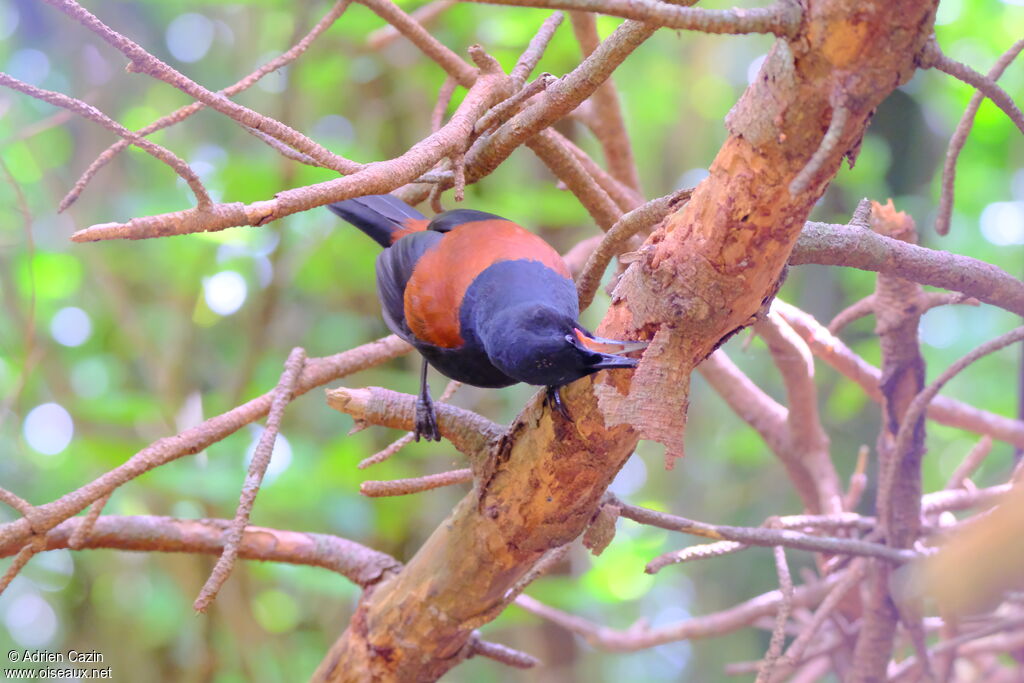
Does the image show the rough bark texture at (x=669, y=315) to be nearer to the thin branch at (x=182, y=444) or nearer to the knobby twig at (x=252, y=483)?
the knobby twig at (x=252, y=483)

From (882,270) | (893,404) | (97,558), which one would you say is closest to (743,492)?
(893,404)

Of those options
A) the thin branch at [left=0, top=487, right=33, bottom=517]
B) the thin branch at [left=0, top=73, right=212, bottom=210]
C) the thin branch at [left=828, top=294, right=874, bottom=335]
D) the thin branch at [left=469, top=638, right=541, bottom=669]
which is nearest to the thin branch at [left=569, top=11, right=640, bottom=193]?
the thin branch at [left=828, top=294, right=874, bottom=335]

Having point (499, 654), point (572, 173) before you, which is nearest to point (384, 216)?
point (572, 173)

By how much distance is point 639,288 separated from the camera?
47.5 inches

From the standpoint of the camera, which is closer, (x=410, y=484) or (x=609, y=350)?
(x=609, y=350)

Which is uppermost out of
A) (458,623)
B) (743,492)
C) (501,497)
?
(743,492)

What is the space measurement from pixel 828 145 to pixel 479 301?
3.62ft

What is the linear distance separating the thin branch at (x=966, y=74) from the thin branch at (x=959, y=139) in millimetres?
384

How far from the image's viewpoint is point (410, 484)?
171cm

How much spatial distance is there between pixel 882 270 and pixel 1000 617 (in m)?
1.12

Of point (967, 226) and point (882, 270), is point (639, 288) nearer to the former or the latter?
point (882, 270)

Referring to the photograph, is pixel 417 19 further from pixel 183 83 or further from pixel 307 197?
pixel 307 197

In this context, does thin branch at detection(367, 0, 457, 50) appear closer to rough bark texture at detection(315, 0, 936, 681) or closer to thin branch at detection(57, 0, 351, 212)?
thin branch at detection(57, 0, 351, 212)

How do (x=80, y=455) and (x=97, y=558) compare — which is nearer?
(x=80, y=455)
